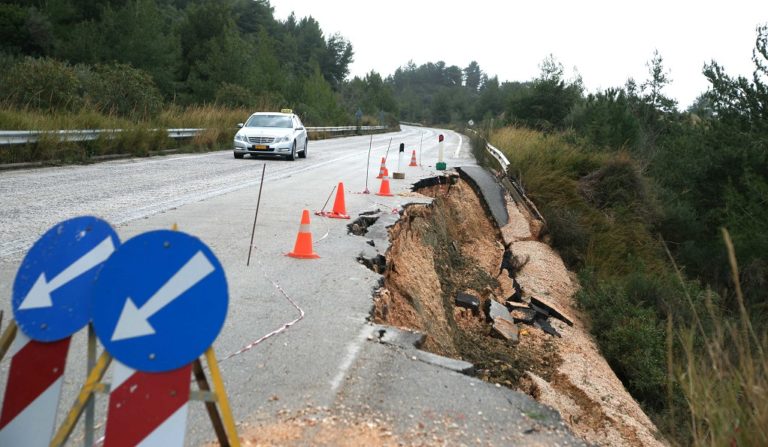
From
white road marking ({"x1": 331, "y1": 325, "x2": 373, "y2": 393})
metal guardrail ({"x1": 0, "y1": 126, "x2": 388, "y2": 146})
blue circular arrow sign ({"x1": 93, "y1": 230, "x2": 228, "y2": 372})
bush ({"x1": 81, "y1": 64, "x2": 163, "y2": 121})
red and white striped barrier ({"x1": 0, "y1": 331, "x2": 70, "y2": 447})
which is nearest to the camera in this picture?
blue circular arrow sign ({"x1": 93, "y1": 230, "x2": 228, "y2": 372})

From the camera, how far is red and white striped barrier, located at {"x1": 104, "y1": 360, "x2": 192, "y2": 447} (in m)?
2.42

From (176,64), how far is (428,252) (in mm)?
37894

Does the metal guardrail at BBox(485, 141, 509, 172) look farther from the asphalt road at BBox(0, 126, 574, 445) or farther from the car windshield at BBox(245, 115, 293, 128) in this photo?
the car windshield at BBox(245, 115, 293, 128)

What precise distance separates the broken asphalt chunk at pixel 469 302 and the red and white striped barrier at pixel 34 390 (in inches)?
254

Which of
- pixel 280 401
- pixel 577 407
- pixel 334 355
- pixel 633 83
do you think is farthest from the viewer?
pixel 633 83

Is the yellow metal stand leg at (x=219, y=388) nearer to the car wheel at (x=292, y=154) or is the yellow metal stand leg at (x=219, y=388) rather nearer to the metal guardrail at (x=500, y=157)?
the metal guardrail at (x=500, y=157)

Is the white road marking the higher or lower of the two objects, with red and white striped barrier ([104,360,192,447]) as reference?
lower

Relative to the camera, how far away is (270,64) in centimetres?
5000

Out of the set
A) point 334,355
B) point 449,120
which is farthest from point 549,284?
point 449,120

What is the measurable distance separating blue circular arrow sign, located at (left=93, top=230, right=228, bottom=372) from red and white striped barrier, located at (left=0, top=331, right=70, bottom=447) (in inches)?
15.8

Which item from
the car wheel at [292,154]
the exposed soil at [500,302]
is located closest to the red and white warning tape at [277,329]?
the exposed soil at [500,302]

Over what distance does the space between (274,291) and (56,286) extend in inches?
122

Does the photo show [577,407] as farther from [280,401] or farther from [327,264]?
[280,401]

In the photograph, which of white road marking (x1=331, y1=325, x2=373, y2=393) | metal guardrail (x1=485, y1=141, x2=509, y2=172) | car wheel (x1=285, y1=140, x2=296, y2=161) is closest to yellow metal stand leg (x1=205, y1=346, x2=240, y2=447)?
white road marking (x1=331, y1=325, x2=373, y2=393)
